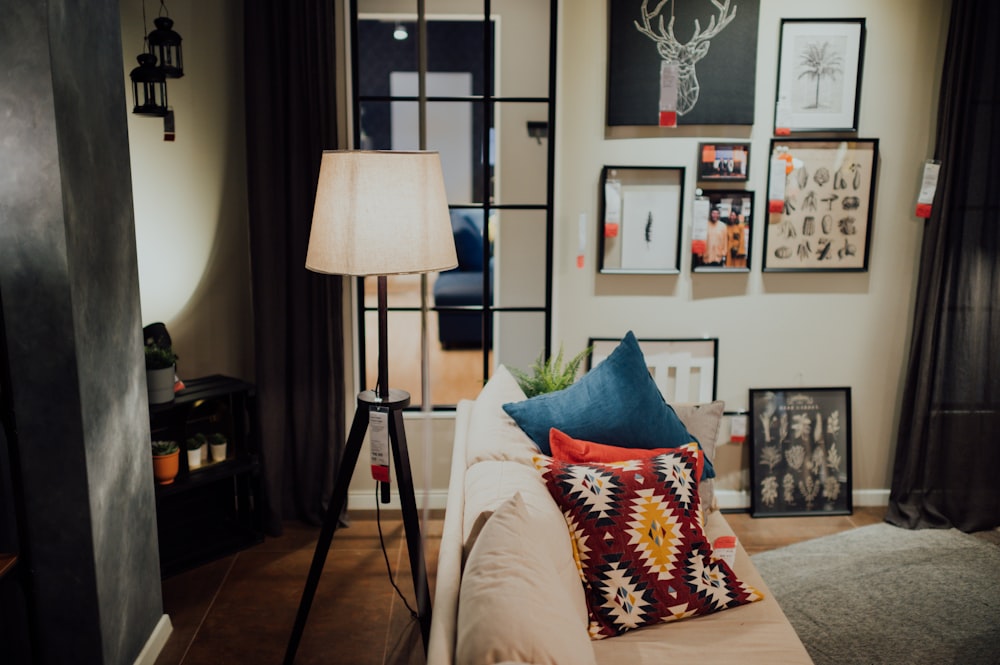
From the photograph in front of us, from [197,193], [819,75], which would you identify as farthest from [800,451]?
[197,193]

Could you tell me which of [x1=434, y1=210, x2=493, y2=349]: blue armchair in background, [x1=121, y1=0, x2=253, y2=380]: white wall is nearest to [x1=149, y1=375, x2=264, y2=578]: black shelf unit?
[x1=121, y1=0, x2=253, y2=380]: white wall

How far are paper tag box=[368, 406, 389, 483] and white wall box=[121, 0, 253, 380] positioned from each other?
150cm

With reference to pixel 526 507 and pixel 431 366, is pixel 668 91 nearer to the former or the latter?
pixel 526 507

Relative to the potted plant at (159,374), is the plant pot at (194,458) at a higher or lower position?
lower

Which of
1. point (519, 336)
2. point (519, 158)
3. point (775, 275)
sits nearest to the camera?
point (775, 275)

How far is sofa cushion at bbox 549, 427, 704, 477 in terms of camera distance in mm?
2287

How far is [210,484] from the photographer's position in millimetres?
3422

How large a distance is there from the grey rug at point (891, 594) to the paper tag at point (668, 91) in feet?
6.19

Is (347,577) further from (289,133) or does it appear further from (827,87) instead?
(827,87)

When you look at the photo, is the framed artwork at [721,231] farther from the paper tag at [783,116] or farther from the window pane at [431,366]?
the window pane at [431,366]

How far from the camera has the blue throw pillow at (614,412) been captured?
2.39m

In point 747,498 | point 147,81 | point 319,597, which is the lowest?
point 319,597

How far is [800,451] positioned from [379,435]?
7.36ft

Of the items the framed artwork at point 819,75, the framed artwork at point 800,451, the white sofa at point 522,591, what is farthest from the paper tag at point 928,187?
the white sofa at point 522,591
